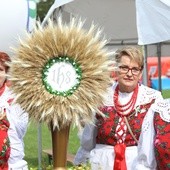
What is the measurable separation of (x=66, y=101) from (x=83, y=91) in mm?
59

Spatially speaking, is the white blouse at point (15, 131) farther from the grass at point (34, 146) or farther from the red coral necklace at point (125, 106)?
the grass at point (34, 146)

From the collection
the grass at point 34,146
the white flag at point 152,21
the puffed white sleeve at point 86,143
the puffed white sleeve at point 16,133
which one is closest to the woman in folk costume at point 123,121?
the puffed white sleeve at point 86,143

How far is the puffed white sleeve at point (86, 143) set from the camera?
288cm

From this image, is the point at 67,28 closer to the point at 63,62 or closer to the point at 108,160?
the point at 63,62

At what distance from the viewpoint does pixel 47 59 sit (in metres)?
1.46

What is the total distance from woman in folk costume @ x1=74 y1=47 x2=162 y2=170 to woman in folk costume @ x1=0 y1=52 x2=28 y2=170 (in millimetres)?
458

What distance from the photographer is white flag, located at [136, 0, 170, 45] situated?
12.6ft

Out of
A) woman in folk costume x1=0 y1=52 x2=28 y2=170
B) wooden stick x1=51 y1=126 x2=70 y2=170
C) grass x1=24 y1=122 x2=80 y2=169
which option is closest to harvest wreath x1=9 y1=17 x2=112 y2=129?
wooden stick x1=51 y1=126 x2=70 y2=170

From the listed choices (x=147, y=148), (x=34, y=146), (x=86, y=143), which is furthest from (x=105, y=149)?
(x=34, y=146)

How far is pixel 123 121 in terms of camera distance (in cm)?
278

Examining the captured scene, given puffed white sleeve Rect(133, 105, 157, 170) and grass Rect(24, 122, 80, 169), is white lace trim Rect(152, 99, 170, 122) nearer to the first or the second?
puffed white sleeve Rect(133, 105, 157, 170)

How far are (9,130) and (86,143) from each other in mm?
630

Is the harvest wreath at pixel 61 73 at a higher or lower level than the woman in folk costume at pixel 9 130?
higher

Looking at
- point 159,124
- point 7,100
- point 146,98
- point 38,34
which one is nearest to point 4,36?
point 7,100
